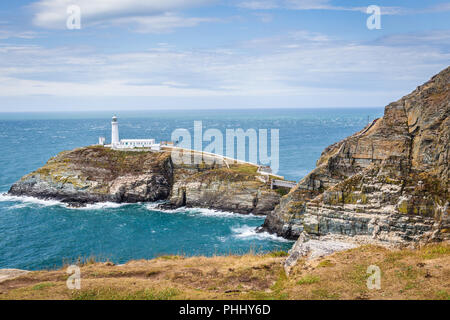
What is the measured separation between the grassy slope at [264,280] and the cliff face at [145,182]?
31770mm

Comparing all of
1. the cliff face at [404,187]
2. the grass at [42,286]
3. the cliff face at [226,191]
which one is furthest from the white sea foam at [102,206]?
the cliff face at [404,187]

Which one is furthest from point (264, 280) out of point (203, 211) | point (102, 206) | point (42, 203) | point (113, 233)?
point (42, 203)

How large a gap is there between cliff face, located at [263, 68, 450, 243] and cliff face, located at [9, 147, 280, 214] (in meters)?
28.2

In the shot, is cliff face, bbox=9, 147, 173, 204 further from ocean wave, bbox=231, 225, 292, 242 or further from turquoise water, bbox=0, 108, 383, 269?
ocean wave, bbox=231, 225, 292, 242

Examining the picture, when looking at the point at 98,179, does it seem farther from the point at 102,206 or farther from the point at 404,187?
the point at 404,187

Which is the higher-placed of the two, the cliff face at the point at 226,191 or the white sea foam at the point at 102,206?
the cliff face at the point at 226,191

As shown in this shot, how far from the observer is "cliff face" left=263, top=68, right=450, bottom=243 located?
25.7 meters

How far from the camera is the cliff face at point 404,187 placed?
25672mm

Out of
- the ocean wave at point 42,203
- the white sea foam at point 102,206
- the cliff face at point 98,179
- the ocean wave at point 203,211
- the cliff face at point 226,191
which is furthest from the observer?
the cliff face at point 98,179

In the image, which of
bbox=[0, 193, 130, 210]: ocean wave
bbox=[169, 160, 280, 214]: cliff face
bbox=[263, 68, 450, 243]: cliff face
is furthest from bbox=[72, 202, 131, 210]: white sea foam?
bbox=[263, 68, 450, 243]: cliff face

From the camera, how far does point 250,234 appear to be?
49.7 metres

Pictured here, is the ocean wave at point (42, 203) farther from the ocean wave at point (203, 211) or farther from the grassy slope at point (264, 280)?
the grassy slope at point (264, 280)

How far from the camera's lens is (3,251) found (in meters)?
42.7
